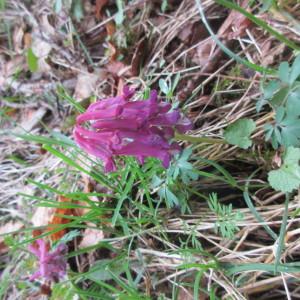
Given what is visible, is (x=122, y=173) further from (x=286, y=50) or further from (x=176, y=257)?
(x=286, y=50)

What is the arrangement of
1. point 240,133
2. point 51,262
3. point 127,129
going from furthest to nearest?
point 51,262, point 240,133, point 127,129

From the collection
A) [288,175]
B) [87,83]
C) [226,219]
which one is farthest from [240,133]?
[87,83]

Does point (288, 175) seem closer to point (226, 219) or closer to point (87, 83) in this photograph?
point (226, 219)

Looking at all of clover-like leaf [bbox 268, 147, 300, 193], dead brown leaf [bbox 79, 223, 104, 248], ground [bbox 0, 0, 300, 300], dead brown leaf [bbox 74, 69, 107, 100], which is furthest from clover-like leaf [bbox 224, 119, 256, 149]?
dead brown leaf [bbox 74, 69, 107, 100]

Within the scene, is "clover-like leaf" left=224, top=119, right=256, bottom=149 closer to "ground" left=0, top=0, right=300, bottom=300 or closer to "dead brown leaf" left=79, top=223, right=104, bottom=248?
"ground" left=0, top=0, right=300, bottom=300

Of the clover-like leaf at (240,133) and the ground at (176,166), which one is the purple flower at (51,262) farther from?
the clover-like leaf at (240,133)
